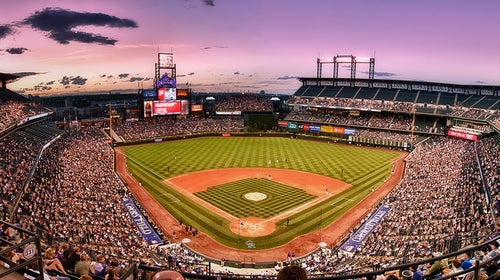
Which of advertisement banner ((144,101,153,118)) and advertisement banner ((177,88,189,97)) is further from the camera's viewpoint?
advertisement banner ((177,88,189,97))

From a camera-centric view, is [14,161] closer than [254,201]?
Yes

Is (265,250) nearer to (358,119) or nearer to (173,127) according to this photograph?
(173,127)

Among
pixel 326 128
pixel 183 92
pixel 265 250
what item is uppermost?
pixel 183 92

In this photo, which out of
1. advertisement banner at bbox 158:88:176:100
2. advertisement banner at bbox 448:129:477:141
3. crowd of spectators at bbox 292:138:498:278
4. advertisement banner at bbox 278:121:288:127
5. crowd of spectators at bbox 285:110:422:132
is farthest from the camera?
advertisement banner at bbox 278:121:288:127

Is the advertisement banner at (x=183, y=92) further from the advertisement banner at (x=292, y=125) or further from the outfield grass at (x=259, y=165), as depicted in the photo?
the advertisement banner at (x=292, y=125)

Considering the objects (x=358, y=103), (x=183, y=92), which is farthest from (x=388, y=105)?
(x=183, y=92)

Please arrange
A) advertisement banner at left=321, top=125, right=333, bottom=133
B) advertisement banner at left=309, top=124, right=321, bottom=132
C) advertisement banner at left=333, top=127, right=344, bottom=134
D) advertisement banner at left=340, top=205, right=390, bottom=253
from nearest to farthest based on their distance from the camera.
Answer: advertisement banner at left=340, top=205, right=390, bottom=253
advertisement banner at left=333, top=127, right=344, bottom=134
advertisement banner at left=321, top=125, right=333, bottom=133
advertisement banner at left=309, top=124, right=321, bottom=132

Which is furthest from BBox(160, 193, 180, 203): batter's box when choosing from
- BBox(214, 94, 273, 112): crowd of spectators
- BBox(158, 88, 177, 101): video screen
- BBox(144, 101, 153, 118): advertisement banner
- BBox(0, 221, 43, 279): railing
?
BBox(214, 94, 273, 112): crowd of spectators

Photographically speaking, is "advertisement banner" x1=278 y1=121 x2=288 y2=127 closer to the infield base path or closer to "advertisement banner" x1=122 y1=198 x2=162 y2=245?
the infield base path
